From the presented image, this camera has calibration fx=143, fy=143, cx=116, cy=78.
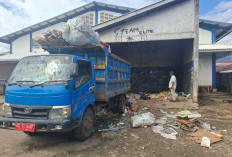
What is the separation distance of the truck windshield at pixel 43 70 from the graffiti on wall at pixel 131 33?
585cm

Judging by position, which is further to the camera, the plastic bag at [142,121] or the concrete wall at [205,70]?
the concrete wall at [205,70]

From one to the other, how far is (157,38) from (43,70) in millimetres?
6708

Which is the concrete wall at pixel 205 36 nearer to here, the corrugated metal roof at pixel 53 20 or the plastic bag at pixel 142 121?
the corrugated metal roof at pixel 53 20

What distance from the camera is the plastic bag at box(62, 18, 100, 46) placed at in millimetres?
3796

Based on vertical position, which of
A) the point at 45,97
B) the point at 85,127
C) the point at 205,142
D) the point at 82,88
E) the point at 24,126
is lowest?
the point at 205,142

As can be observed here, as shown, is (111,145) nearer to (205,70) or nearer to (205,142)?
(205,142)

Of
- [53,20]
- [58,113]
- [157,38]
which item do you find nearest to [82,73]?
[58,113]

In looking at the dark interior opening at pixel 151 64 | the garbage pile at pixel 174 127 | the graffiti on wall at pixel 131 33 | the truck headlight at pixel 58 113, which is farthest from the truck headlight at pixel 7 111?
the dark interior opening at pixel 151 64

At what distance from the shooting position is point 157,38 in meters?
8.16

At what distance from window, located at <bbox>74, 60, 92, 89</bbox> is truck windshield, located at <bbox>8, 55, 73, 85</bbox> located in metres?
0.27

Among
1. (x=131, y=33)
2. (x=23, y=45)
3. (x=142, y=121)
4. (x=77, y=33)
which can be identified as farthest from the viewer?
(x=23, y=45)

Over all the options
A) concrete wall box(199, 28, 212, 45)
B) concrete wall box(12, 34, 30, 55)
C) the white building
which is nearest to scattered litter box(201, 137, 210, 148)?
the white building

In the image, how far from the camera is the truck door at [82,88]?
308 cm

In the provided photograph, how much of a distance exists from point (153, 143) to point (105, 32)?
23.3 feet
